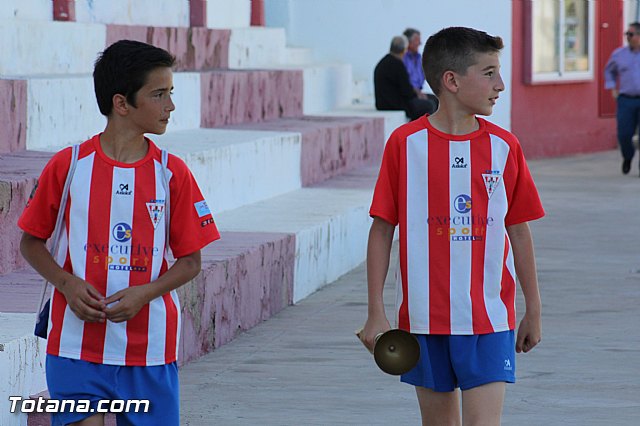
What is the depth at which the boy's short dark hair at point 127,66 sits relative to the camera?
130 inches

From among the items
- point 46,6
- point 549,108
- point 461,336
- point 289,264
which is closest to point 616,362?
point 289,264

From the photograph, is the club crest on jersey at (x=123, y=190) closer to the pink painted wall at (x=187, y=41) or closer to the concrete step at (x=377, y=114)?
the pink painted wall at (x=187, y=41)

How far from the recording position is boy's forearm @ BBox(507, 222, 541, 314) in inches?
142

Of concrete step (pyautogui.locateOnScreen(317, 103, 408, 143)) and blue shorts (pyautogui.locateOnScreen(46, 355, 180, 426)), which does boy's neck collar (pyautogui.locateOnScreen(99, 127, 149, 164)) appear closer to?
blue shorts (pyautogui.locateOnScreen(46, 355, 180, 426))

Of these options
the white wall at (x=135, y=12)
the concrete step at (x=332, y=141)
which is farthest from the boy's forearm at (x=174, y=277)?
the concrete step at (x=332, y=141)

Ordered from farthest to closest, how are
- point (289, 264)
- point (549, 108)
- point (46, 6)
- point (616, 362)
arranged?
point (549, 108), point (46, 6), point (289, 264), point (616, 362)

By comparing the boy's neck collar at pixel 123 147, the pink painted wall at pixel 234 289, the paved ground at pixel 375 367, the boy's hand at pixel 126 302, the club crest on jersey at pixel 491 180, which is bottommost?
the paved ground at pixel 375 367

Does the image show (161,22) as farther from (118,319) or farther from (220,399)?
(118,319)

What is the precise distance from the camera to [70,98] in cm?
767

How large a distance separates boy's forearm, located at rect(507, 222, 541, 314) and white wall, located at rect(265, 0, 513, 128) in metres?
14.6

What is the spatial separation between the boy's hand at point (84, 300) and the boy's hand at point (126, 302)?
0.06ft

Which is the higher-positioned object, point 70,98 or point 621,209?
point 70,98

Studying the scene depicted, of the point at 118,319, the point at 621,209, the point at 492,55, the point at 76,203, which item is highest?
the point at 492,55

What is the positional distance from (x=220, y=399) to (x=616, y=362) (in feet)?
5.84
